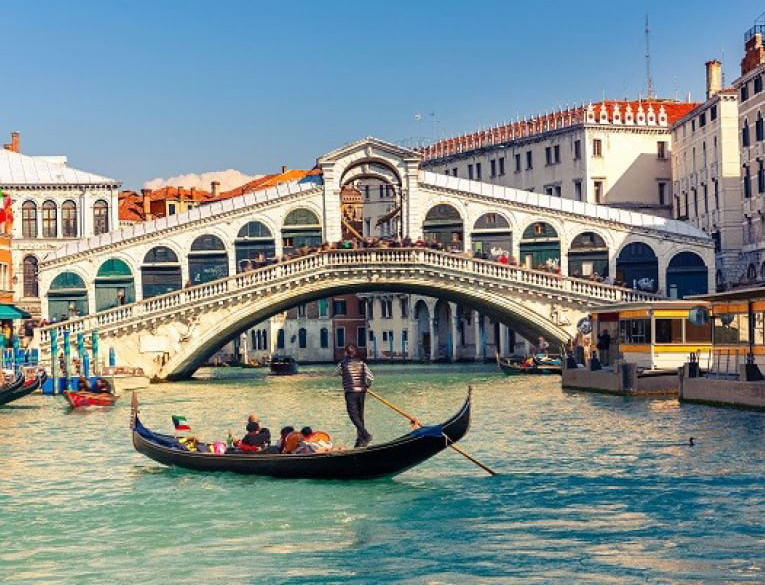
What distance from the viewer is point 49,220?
46.2m

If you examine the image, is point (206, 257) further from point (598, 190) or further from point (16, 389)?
point (598, 190)

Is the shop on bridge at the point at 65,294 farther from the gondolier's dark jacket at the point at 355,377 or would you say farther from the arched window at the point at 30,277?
the gondolier's dark jacket at the point at 355,377

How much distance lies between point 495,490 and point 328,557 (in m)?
3.78

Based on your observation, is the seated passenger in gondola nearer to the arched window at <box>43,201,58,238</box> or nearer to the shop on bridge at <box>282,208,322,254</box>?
the shop on bridge at <box>282,208,322,254</box>

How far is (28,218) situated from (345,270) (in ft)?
39.3

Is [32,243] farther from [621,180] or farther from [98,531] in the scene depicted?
[98,531]

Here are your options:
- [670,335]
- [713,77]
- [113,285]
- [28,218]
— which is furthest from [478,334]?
[670,335]

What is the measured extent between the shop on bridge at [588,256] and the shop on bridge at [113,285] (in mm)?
11843

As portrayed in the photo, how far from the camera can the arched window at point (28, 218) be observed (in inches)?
1812

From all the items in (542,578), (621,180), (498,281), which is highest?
(621,180)

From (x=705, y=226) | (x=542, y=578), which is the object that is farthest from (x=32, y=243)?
(x=542, y=578)

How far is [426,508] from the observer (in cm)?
1517

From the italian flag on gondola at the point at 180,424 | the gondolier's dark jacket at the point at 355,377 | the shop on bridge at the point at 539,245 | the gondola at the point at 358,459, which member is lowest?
the gondola at the point at 358,459

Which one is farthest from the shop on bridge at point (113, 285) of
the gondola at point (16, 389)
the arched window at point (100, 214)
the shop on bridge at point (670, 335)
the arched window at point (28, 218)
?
the shop on bridge at point (670, 335)
